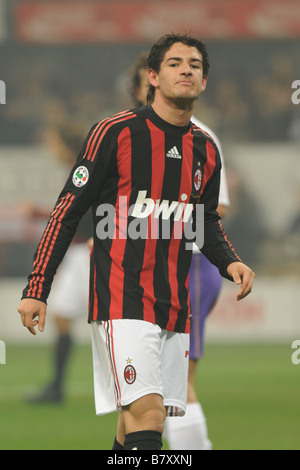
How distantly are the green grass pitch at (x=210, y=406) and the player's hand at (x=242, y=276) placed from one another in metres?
1.70

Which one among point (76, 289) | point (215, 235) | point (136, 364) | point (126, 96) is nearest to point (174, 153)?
point (215, 235)

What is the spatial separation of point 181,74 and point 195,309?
51.9 inches

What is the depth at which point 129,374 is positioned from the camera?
3102mm

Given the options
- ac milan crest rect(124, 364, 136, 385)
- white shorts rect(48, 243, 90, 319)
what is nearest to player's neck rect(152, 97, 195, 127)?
ac milan crest rect(124, 364, 136, 385)

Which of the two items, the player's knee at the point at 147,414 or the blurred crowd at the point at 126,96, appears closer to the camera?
the player's knee at the point at 147,414

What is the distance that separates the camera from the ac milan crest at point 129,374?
3096 mm

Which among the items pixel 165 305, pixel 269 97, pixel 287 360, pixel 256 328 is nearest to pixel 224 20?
pixel 269 97

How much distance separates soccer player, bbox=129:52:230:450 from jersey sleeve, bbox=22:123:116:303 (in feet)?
2.65

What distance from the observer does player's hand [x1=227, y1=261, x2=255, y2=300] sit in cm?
325

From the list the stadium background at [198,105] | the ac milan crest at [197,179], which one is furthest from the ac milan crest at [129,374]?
the stadium background at [198,105]

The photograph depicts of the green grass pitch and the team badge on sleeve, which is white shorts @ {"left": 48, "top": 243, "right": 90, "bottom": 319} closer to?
the green grass pitch

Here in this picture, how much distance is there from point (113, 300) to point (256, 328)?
32.9 ft

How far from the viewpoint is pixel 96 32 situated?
55.8 ft

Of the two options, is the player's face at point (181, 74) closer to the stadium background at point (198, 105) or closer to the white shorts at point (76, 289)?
the white shorts at point (76, 289)
